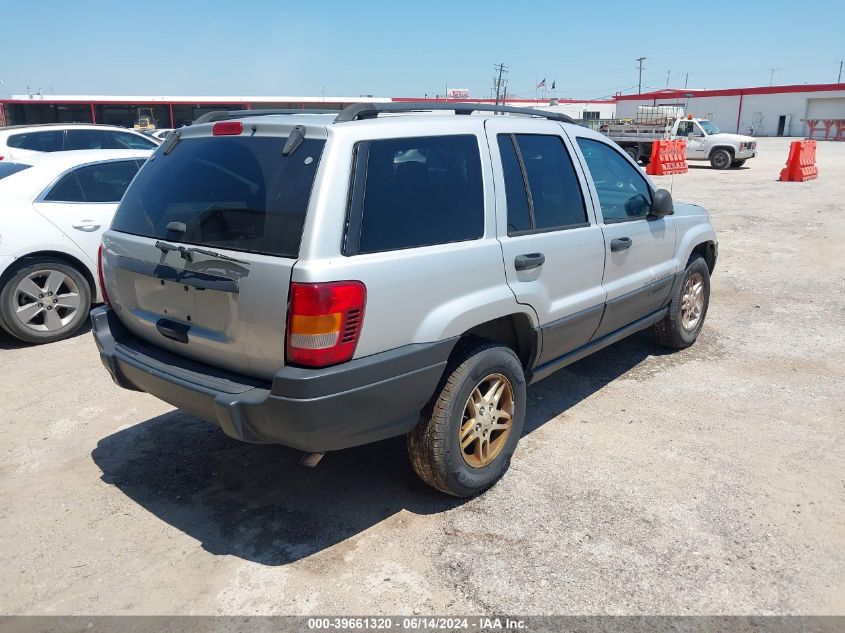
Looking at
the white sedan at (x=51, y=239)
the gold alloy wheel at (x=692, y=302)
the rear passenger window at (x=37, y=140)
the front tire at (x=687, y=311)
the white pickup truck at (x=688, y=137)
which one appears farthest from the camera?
the white pickup truck at (x=688, y=137)

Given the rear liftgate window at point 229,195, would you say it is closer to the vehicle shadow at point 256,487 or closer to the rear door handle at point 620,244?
the vehicle shadow at point 256,487

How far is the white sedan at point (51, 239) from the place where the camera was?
573cm

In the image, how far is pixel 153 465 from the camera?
3895mm

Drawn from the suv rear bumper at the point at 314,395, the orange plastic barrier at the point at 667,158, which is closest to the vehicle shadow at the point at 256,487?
the suv rear bumper at the point at 314,395

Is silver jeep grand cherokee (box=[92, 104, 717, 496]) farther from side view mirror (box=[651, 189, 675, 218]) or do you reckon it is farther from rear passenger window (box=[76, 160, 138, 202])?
rear passenger window (box=[76, 160, 138, 202])

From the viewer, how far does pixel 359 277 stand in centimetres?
273

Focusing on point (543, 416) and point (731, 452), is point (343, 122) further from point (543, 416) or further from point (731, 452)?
point (731, 452)

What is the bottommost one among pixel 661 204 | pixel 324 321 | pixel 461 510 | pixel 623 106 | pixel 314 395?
pixel 461 510

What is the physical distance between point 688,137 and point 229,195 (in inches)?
1036

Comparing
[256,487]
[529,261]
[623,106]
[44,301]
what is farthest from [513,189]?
[623,106]

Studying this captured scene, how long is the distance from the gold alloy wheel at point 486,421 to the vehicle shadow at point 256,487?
12.1 inches

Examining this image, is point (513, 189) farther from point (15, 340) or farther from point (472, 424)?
point (15, 340)

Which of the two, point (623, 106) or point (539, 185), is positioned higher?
point (623, 106)

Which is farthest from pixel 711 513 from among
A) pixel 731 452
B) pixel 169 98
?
pixel 169 98
